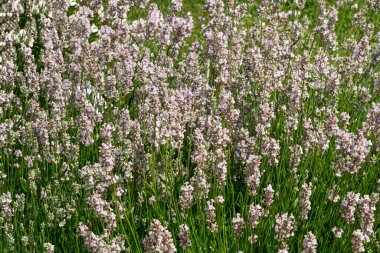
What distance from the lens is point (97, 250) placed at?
2.80 m

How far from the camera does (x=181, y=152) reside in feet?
11.8

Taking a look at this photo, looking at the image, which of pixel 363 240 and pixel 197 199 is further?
pixel 197 199

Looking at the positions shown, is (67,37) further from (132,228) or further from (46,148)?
(132,228)

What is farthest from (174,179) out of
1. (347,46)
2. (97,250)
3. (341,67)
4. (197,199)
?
(347,46)

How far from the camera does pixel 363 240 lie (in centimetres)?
283

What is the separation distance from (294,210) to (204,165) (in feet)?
2.05

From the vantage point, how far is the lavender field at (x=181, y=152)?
3207 millimetres

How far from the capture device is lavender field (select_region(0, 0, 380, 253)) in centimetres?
321

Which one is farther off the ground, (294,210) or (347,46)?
(347,46)

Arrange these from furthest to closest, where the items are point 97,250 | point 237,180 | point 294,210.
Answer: point 237,180 → point 294,210 → point 97,250

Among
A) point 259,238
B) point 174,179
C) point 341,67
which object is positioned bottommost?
point 259,238

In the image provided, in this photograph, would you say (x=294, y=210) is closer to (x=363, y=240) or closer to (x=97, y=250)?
(x=363, y=240)

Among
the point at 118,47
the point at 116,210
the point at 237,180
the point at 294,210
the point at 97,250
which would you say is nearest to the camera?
the point at 97,250

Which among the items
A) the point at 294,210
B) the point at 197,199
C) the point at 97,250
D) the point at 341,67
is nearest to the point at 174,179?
the point at 197,199
